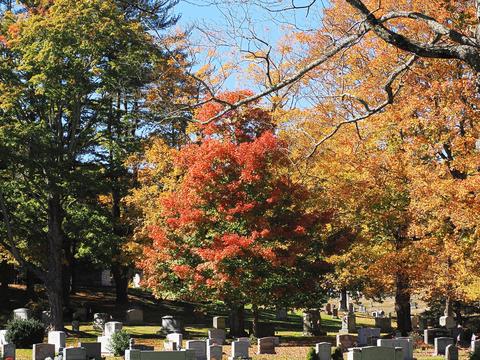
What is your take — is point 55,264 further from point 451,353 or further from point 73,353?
point 451,353

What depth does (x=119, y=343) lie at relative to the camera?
2100 cm

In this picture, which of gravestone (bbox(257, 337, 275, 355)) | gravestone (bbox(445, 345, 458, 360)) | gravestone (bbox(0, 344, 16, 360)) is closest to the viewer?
gravestone (bbox(0, 344, 16, 360))

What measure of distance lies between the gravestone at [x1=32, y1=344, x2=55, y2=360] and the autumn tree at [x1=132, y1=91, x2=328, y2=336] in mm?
6381

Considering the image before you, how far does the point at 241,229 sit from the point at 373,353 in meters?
8.74

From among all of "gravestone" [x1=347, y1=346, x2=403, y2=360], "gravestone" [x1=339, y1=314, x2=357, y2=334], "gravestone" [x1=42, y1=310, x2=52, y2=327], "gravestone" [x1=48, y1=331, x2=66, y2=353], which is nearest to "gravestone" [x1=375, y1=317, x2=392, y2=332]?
"gravestone" [x1=339, y1=314, x2=357, y2=334]

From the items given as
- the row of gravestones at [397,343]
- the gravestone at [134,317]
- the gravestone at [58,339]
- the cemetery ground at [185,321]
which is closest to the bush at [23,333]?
the cemetery ground at [185,321]

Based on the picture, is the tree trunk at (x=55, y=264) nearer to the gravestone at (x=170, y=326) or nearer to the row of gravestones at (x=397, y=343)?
the gravestone at (x=170, y=326)

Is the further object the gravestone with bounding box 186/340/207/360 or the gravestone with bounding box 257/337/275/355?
the gravestone with bounding box 257/337/275/355

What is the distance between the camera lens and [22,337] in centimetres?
2244

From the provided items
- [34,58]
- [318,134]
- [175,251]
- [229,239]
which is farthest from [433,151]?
[34,58]

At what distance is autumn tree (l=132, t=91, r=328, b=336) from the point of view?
2353cm

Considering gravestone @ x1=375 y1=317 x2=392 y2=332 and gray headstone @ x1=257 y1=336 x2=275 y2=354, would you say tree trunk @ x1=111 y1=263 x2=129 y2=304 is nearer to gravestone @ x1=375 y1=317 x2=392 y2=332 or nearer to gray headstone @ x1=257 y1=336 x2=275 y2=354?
gravestone @ x1=375 y1=317 x2=392 y2=332

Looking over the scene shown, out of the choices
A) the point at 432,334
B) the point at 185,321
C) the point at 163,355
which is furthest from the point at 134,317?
the point at 163,355

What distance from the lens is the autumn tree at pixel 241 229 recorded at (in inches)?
926
